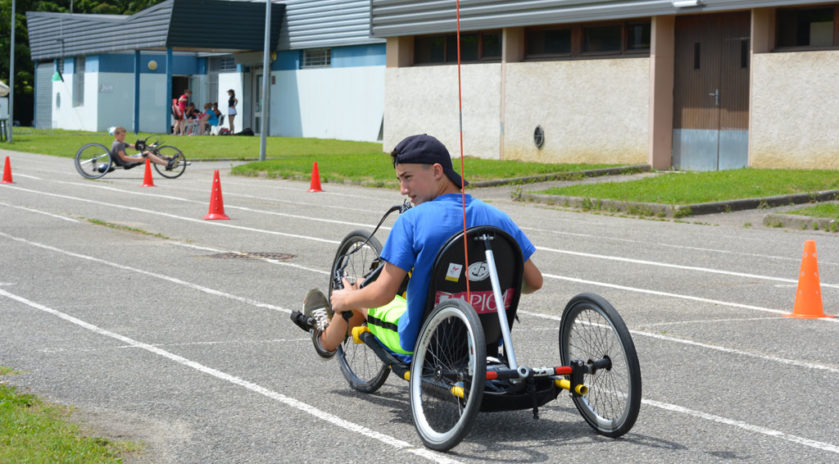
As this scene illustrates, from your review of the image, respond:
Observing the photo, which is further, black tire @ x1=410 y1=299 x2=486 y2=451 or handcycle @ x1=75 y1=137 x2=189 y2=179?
handcycle @ x1=75 y1=137 x2=189 y2=179

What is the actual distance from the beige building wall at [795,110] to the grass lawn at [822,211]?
5.17 m

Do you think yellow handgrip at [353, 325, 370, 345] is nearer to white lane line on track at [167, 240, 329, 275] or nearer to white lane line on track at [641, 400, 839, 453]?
white lane line on track at [641, 400, 839, 453]

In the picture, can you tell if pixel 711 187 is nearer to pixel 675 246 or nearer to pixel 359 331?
pixel 675 246

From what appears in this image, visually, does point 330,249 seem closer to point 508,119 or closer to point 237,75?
point 508,119

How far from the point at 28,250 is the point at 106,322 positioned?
4751 mm

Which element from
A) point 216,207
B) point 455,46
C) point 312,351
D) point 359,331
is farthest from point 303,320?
point 455,46

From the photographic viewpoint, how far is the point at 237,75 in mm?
50938

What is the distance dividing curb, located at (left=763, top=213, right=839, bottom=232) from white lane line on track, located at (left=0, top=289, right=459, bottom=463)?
449 inches

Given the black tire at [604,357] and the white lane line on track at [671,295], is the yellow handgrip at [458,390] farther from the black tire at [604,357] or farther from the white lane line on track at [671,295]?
the white lane line on track at [671,295]

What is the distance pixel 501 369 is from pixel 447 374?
0.84ft

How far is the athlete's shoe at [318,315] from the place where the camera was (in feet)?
21.5

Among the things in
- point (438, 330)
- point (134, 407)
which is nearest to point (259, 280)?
point (134, 407)

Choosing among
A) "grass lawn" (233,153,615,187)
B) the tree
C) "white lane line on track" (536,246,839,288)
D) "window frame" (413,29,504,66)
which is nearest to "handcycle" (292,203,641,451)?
"white lane line on track" (536,246,839,288)

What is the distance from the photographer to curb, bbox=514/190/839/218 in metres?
18.5
